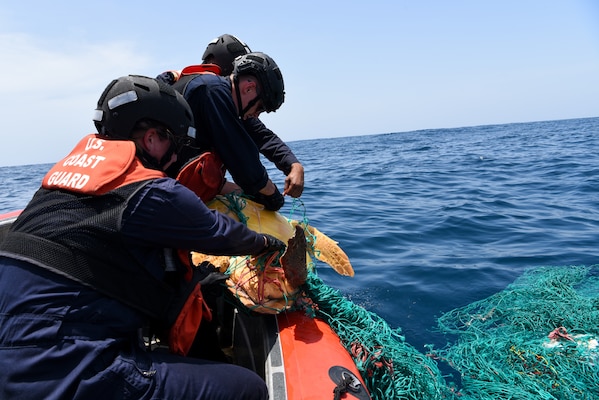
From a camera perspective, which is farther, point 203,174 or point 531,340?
point 531,340

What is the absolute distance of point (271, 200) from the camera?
11.9 feet

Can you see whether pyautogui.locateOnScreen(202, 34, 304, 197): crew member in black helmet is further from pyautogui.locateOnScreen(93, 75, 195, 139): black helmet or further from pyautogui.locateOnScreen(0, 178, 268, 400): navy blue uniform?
pyautogui.locateOnScreen(0, 178, 268, 400): navy blue uniform

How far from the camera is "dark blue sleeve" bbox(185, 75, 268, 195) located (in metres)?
2.94

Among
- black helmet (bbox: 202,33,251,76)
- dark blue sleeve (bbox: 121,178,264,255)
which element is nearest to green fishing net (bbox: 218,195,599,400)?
dark blue sleeve (bbox: 121,178,264,255)

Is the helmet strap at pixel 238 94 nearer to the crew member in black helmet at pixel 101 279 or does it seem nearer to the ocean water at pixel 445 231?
the crew member in black helmet at pixel 101 279

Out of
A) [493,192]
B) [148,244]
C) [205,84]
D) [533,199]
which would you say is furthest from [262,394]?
[493,192]

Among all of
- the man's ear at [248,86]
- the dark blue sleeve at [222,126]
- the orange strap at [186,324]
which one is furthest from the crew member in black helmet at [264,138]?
the orange strap at [186,324]

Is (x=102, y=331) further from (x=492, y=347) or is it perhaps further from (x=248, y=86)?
(x=492, y=347)

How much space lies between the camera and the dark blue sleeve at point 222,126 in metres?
2.94

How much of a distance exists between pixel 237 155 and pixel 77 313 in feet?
5.44

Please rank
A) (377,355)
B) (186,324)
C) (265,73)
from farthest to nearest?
A: (265,73) < (377,355) < (186,324)

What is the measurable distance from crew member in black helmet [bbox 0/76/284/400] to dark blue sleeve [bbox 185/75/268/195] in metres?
0.93

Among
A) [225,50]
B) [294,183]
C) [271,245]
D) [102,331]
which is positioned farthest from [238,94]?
[102,331]

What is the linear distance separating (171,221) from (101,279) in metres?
0.34
